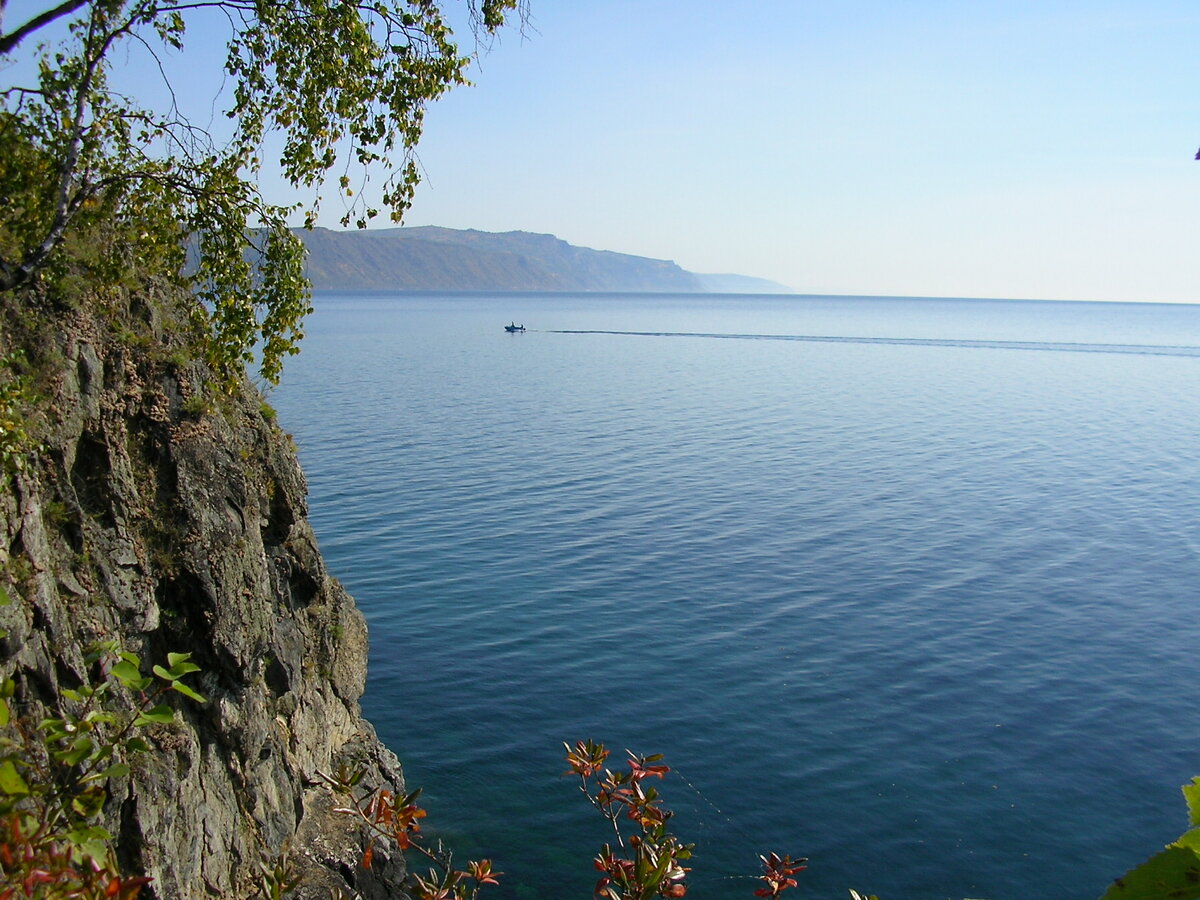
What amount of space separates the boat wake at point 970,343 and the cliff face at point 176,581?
13755cm

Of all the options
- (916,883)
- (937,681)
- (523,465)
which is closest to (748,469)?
(523,465)

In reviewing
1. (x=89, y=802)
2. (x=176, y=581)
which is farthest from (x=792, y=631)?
(x=89, y=802)

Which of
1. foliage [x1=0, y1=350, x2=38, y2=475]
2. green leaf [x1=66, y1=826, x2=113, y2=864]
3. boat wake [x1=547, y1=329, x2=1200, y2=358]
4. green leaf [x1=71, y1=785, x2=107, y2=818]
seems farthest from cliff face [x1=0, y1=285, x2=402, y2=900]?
boat wake [x1=547, y1=329, x2=1200, y2=358]

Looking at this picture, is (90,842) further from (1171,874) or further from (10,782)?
(1171,874)

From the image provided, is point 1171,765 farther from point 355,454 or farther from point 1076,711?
point 355,454

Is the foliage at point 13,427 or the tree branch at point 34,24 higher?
the tree branch at point 34,24

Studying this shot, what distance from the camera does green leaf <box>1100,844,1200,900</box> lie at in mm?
1810

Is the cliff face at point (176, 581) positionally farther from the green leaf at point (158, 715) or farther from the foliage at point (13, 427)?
the green leaf at point (158, 715)

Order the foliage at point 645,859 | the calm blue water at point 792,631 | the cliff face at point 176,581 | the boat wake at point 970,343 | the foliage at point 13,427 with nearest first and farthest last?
the foliage at point 645,859, the foliage at point 13,427, the cliff face at point 176,581, the calm blue water at point 792,631, the boat wake at point 970,343

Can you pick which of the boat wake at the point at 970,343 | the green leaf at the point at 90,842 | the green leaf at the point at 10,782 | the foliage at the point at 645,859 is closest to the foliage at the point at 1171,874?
the green leaf at the point at 10,782

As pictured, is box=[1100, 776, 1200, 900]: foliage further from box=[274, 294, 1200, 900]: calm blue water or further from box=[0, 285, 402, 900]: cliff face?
box=[274, 294, 1200, 900]: calm blue water

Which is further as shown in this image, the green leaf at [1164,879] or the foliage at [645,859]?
the foliage at [645,859]

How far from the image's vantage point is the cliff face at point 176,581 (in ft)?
37.3

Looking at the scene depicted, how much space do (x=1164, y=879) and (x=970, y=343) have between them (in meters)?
160
